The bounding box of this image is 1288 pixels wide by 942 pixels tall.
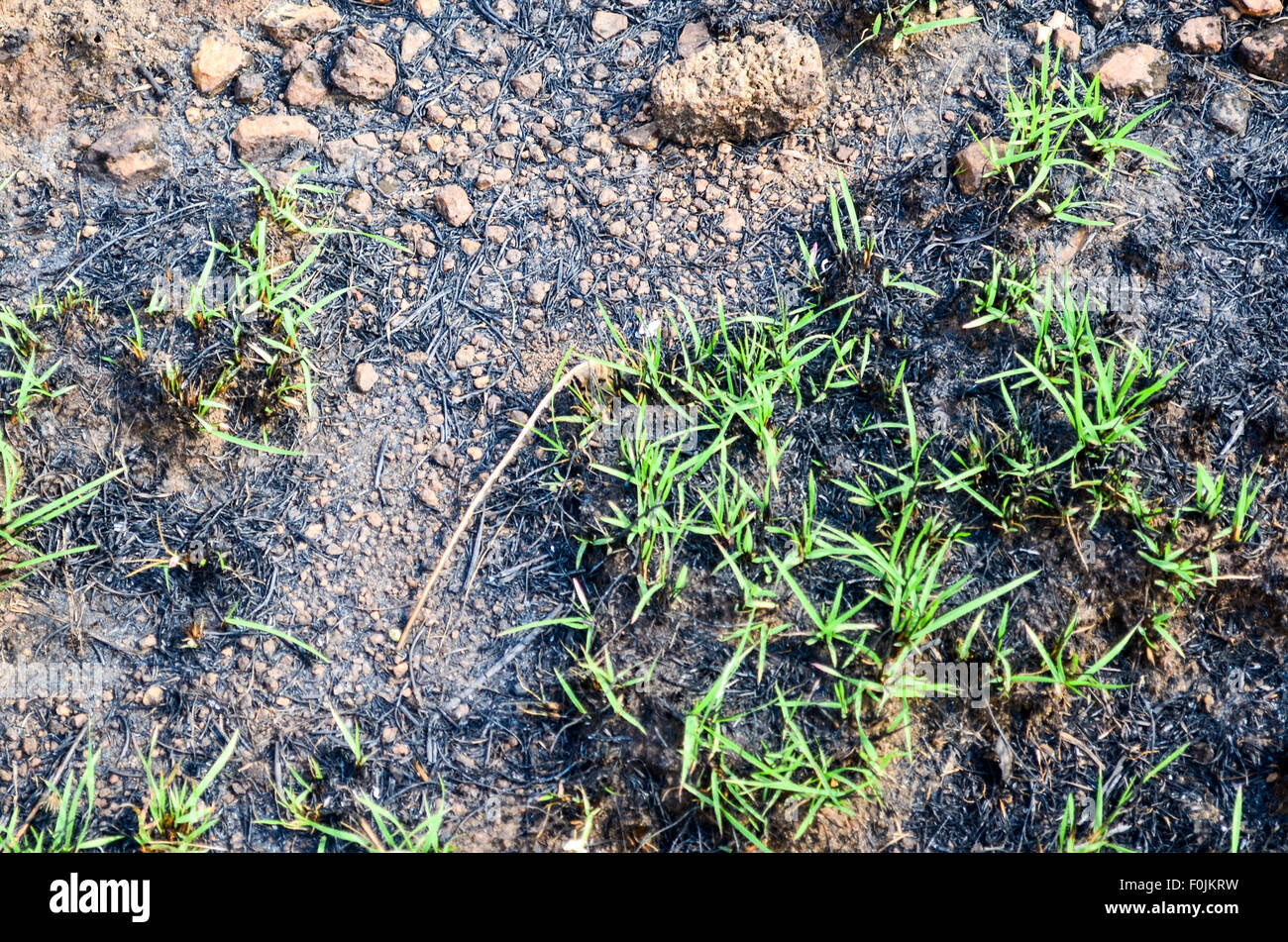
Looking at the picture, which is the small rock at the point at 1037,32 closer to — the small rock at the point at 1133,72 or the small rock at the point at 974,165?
the small rock at the point at 1133,72

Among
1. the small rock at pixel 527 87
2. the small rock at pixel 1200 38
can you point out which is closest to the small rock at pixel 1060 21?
the small rock at pixel 1200 38

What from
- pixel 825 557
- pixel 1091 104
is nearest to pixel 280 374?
pixel 825 557

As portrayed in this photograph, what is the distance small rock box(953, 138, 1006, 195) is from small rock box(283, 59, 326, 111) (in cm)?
161

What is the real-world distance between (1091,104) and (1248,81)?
44 centimetres

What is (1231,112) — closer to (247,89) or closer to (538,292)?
(538,292)

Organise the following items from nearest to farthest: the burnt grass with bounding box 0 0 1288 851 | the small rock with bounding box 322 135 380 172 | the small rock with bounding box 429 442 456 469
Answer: the burnt grass with bounding box 0 0 1288 851 < the small rock with bounding box 429 442 456 469 < the small rock with bounding box 322 135 380 172

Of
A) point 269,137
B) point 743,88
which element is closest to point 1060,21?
point 743,88

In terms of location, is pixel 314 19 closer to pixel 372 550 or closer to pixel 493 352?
pixel 493 352

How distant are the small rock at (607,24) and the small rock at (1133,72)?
1.19 m

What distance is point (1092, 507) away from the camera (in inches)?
76.2

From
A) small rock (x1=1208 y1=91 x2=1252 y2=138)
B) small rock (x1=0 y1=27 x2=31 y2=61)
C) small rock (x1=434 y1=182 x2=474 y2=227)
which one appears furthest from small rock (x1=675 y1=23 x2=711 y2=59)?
small rock (x1=0 y1=27 x2=31 y2=61)

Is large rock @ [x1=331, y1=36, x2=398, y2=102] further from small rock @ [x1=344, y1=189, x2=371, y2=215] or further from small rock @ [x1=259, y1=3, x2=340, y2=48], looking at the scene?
small rock @ [x1=344, y1=189, x2=371, y2=215]

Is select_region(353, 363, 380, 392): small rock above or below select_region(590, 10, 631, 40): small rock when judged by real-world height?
below

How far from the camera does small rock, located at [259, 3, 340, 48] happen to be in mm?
2348
